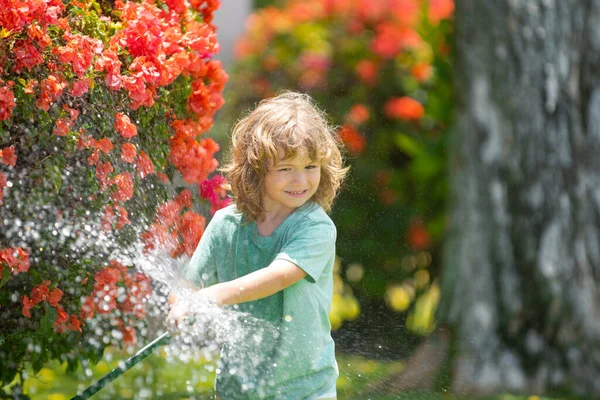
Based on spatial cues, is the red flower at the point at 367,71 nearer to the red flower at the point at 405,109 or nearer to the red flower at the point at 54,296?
the red flower at the point at 405,109

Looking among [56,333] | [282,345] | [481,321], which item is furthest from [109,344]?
[481,321]

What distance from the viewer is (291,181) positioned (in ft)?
8.18

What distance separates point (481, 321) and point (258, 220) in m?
2.67

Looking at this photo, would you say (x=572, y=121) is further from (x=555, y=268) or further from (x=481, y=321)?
(x=481, y=321)

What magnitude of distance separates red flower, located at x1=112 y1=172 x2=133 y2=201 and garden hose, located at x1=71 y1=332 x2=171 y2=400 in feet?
1.21

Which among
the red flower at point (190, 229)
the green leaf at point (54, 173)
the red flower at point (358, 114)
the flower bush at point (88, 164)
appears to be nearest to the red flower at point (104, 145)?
the flower bush at point (88, 164)

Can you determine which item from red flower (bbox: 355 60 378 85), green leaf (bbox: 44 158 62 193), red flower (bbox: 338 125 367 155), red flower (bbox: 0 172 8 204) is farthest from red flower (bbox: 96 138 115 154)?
red flower (bbox: 355 60 378 85)

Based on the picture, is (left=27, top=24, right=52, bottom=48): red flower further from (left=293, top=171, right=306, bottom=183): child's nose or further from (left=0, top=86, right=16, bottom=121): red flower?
(left=293, top=171, right=306, bottom=183): child's nose

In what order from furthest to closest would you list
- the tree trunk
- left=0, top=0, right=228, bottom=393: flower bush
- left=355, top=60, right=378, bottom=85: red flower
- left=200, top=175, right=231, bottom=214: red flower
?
left=355, top=60, right=378, bottom=85: red flower
the tree trunk
left=200, top=175, right=231, bottom=214: red flower
left=0, top=0, right=228, bottom=393: flower bush

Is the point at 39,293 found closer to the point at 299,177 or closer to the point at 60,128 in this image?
the point at 60,128

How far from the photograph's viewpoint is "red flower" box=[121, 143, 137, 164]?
2.70m

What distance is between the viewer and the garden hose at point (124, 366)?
8.43ft

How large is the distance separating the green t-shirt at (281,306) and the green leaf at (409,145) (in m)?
2.50

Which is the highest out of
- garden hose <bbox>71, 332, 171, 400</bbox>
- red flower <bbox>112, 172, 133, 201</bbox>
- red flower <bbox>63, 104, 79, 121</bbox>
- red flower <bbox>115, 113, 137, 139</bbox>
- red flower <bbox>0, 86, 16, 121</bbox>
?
red flower <bbox>0, 86, 16, 121</bbox>
